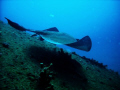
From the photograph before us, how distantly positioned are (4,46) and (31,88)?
2.32 meters

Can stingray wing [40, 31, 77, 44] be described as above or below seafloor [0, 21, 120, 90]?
above

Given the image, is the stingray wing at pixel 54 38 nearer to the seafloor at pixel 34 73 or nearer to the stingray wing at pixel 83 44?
the stingray wing at pixel 83 44

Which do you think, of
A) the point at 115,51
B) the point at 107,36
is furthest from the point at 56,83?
the point at 107,36

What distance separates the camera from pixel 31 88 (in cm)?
263

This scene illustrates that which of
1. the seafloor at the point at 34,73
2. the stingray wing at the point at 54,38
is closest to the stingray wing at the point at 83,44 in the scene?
the stingray wing at the point at 54,38

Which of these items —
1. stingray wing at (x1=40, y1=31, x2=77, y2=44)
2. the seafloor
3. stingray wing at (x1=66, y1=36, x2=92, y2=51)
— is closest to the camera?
the seafloor

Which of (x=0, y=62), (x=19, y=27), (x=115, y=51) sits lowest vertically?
(x=0, y=62)

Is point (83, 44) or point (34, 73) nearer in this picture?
point (34, 73)

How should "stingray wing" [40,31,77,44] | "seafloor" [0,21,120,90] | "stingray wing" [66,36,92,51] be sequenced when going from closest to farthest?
"seafloor" [0,21,120,90], "stingray wing" [40,31,77,44], "stingray wing" [66,36,92,51]

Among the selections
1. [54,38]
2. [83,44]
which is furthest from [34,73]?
[83,44]

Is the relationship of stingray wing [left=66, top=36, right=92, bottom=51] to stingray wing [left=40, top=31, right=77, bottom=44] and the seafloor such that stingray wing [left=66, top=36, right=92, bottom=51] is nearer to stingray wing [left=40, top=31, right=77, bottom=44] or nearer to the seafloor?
stingray wing [left=40, top=31, right=77, bottom=44]

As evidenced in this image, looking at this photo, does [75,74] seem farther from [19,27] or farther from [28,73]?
[19,27]

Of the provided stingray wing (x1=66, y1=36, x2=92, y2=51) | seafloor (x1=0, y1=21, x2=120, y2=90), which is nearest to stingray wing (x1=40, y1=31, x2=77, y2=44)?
stingray wing (x1=66, y1=36, x2=92, y2=51)

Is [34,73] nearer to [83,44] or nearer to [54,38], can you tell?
[54,38]
